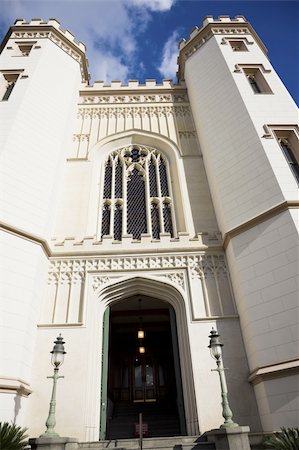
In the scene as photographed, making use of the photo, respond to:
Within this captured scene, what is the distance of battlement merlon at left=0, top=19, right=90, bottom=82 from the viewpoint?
43.7 ft

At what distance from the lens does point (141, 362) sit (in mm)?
12109

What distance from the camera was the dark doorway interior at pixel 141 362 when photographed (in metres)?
9.94

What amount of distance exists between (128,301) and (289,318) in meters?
5.42

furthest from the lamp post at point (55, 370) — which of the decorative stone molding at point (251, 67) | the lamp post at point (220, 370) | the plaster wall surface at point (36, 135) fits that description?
the decorative stone molding at point (251, 67)

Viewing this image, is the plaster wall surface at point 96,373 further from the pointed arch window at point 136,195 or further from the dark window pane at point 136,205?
the dark window pane at point 136,205

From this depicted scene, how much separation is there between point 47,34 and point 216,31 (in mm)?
7779

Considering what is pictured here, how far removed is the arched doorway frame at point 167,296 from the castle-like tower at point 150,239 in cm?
4

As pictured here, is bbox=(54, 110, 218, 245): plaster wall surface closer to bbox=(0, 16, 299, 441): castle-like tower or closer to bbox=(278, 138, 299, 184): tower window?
bbox=(0, 16, 299, 441): castle-like tower

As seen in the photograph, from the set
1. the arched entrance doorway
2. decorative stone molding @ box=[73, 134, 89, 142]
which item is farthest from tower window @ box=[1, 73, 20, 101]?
the arched entrance doorway

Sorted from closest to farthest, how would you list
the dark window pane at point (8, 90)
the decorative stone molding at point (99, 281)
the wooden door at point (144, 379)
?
the decorative stone molding at point (99, 281), the dark window pane at point (8, 90), the wooden door at point (144, 379)

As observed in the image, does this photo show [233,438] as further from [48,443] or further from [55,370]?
[55,370]

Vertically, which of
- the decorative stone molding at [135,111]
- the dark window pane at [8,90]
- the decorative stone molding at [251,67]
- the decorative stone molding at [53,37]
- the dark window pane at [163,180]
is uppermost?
the decorative stone molding at [53,37]

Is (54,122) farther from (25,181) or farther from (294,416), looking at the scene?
(294,416)

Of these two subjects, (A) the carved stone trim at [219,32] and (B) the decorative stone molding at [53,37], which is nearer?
(B) the decorative stone molding at [53,37]
